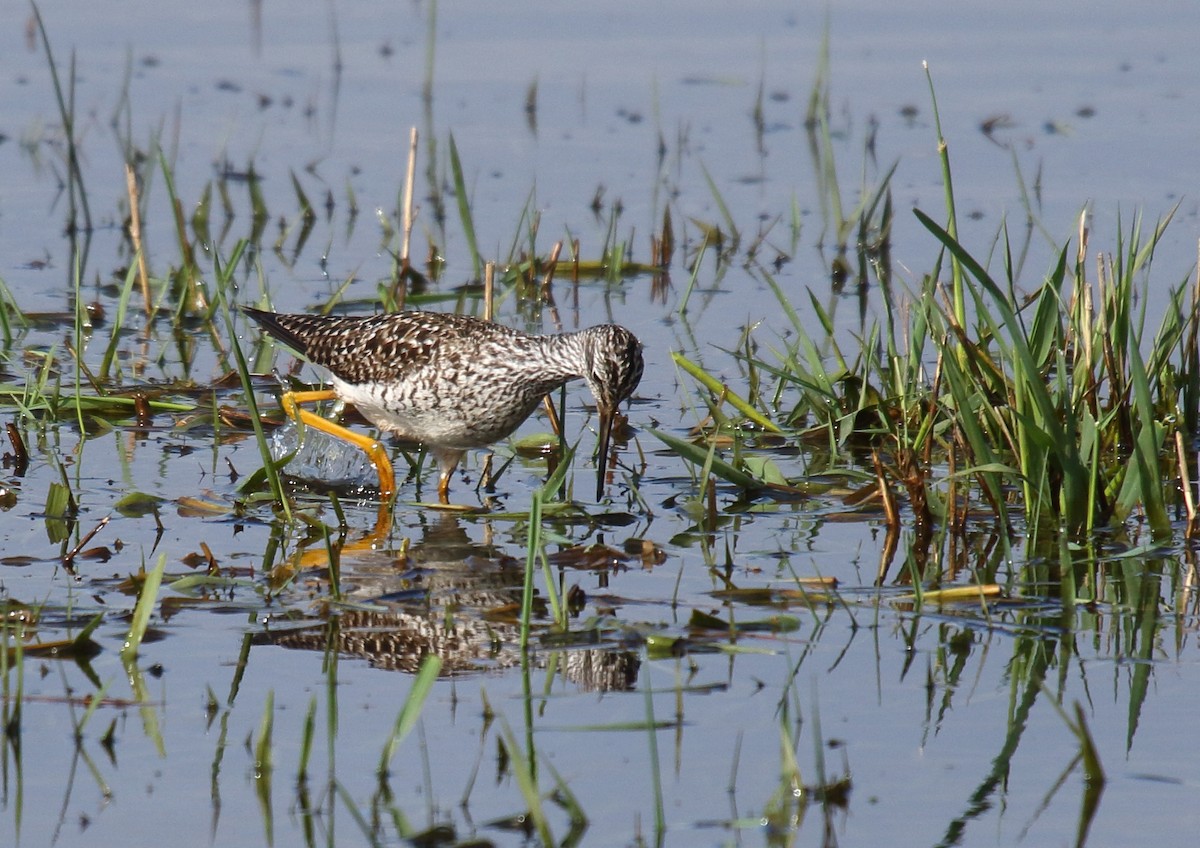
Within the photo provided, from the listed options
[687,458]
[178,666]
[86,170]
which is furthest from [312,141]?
[178,666]

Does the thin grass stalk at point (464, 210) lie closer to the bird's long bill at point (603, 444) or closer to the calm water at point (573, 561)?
the calm water at point (573, 561)

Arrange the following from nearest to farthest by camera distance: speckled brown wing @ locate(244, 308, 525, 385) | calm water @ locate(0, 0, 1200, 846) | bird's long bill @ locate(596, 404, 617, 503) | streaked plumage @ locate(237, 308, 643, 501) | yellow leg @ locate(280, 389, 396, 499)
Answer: calm water @ locate(0, 0, 1200, 846)
bird's long bill @ locate(596, 404, 617, 503)
streaked plumage @ locate(237, 308, 643, 501)
yellow leg @ locate(280, 389, 396, 499)
speckled brown wing @ locate(244, 308, 525, 385)

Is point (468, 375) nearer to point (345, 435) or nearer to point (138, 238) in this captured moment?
point (345, 435)

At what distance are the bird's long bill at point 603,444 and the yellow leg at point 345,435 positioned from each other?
98cm

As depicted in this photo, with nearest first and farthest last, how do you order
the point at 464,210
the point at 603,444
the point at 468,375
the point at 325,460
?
1. the point at 603,444
2. the point at 468,375
3. the point at 325,460
4. the point at 464,210

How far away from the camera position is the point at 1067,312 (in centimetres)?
770

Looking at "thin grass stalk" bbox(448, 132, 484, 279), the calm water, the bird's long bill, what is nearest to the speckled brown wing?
the calm water

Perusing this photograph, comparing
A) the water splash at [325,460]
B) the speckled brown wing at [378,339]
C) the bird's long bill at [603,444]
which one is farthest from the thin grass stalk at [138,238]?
the bird's long bill at [603,444]

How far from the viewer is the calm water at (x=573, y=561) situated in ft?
15.8

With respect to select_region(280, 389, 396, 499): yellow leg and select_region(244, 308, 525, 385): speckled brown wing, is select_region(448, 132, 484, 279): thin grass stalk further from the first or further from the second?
select_region(280, 389, 396, 499): yellow leg

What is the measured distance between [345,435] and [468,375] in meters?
0.80

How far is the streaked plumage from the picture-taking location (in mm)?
7910

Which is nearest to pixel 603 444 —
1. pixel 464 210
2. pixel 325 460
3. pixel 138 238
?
pixel 325 460

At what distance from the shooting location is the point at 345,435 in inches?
336
